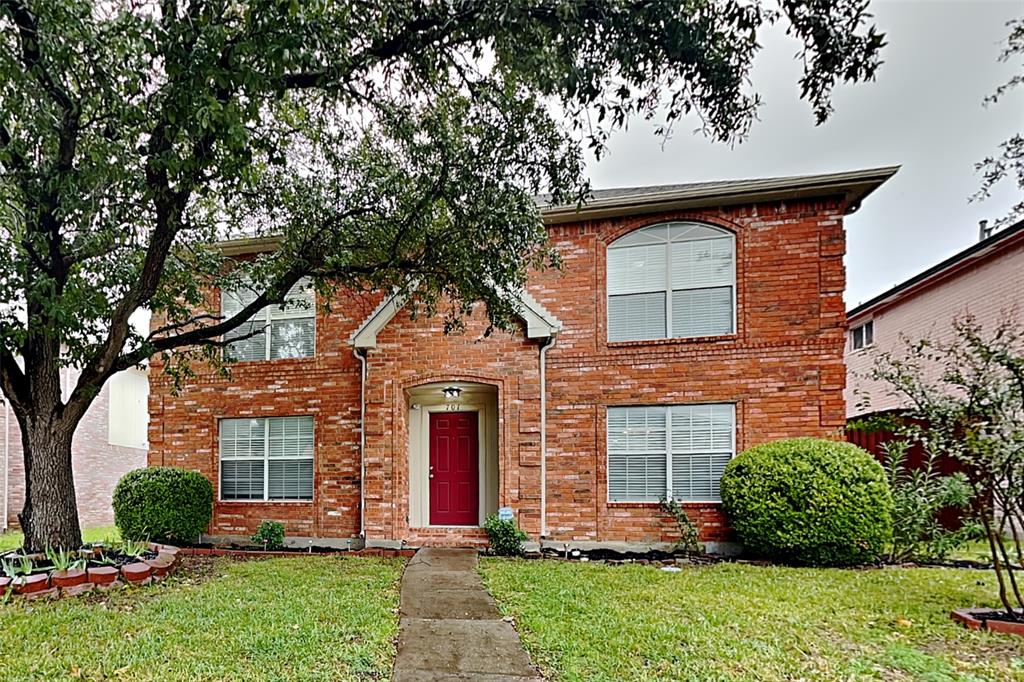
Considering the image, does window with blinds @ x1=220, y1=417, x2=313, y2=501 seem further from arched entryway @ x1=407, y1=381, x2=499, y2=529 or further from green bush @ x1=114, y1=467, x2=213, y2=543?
arched entryway @ x1=407, y1=381, x2=499, y2=529

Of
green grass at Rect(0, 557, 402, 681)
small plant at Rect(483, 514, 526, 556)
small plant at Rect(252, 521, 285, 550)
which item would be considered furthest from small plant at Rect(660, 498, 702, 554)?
small plant at Rect(252, 521, 285, 550)

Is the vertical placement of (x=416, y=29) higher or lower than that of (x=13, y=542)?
higher

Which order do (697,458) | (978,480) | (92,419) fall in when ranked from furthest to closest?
(92,419)
(697,458)
(978,480)

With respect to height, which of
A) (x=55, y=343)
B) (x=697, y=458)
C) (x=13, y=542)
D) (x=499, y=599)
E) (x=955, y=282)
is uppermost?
(x=955, y=282)

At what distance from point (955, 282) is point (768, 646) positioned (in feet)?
37.6

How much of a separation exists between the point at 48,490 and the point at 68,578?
1.47m

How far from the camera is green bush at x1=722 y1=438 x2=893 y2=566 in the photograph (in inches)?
316

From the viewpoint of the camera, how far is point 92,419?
1656 centimetres

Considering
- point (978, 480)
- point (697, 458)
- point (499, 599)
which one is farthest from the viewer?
point (697, 458)

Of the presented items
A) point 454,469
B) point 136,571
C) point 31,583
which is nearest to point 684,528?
point 454,469

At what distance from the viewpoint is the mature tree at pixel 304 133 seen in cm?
468

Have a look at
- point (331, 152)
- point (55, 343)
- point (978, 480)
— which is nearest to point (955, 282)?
point (978, 480)

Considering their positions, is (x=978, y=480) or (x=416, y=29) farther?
(x=978, y=480)

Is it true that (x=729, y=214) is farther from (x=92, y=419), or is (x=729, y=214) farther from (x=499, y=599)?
(x=92, y=419)
